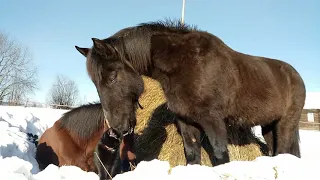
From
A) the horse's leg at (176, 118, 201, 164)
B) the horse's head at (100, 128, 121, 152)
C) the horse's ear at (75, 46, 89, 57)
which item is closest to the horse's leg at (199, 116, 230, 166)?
the horse's leg at (176, 118, 201, 164)

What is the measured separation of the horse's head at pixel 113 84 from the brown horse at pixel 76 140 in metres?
1.22

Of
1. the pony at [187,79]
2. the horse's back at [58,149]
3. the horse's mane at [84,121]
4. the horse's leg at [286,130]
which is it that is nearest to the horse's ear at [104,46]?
the pony at [187,79]

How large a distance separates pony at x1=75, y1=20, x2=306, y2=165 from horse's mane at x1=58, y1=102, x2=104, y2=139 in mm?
1396


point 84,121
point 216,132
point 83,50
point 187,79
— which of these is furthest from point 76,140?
point 216,132

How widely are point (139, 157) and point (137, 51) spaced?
2679 millimetres

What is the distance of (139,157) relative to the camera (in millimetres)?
6199

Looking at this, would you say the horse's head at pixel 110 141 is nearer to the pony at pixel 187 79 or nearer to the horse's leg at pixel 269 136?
the pony at pixel 187 79

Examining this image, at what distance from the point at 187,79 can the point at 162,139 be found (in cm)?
230

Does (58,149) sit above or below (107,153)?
below

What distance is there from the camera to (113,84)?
387 cm

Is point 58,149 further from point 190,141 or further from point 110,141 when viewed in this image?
point 190,141

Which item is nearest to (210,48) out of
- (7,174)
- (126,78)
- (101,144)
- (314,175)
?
(126,78)

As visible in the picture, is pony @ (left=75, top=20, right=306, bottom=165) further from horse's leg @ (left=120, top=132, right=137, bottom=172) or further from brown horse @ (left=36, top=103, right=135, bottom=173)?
brown horse @ (left=36, top=103, right=135, bottom=173)

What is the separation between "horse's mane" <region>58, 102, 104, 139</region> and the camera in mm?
5266
